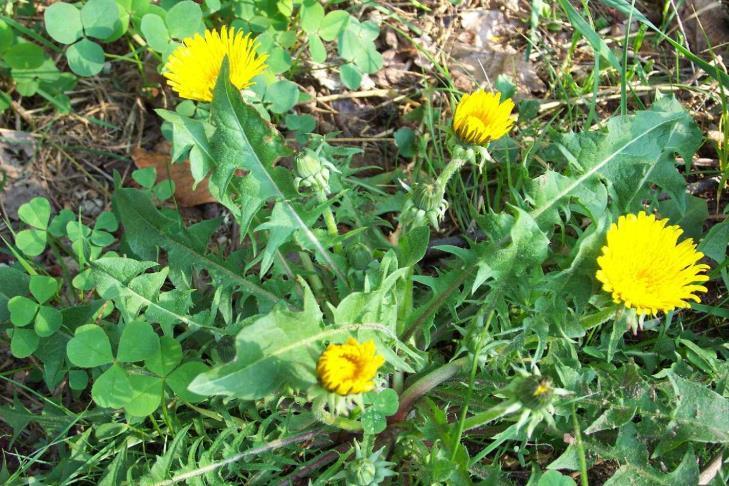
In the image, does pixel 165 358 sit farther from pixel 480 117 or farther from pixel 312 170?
pixel 480 117

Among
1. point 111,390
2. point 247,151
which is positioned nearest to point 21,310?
point 111,390

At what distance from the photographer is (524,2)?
3.41 m

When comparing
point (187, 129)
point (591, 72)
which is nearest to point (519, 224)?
point (187, 129)

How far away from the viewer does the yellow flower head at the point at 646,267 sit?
1.90 metres

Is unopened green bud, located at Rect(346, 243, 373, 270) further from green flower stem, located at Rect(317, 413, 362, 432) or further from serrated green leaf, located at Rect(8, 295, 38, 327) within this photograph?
serrated green leaf, located at Rect(8, 295, 38, 327)

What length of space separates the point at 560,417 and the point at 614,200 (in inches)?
30.9

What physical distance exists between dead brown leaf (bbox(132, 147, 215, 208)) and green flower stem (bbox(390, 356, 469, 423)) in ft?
4.18

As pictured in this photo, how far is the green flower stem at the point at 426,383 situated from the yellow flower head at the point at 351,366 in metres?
0.53

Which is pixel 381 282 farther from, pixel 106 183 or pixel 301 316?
pixel 106 183

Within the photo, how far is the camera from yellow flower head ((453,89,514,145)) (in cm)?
217

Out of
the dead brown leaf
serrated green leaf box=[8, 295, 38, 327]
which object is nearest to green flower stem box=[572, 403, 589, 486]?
the dead brown leaf

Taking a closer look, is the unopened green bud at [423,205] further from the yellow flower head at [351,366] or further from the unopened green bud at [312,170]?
the yellow flower head at [351,366]

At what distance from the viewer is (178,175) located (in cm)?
302

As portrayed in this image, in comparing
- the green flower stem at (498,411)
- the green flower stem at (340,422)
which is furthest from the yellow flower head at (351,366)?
the green flower stem at (498,411)
